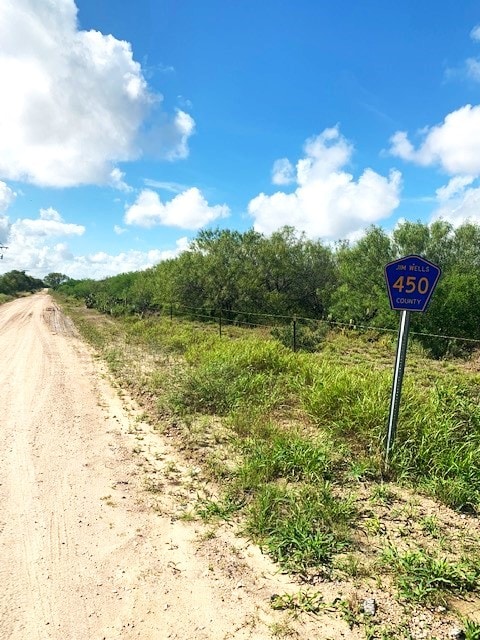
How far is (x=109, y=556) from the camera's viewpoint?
112 inches

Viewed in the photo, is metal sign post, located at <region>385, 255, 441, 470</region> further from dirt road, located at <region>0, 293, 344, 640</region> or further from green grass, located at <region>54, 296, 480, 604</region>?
dirt road, located at <region>0, 293, 344, 640</region>

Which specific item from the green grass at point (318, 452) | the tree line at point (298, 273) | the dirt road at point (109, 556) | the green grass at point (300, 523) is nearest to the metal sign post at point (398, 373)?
the green grass at point (318, 452)

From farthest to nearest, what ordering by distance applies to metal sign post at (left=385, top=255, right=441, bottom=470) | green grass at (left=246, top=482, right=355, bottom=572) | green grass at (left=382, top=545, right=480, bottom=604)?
1. metal sign post at (left=385, top=255, right=441, bottom=470)
2. green grass at (left=246, top=482, right=355, bottom=572)
3. green grass at (left=382, top=545, right=480, bottom=604)

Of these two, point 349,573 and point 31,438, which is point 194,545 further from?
point 31,438

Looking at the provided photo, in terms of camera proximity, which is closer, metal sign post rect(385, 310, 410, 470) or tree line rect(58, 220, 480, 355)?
metal sign post rect(385, 310, 410, 470)

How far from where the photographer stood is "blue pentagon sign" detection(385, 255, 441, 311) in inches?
147

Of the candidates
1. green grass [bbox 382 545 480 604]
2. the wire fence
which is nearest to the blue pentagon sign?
green grass [bbox 382 545 480 604]

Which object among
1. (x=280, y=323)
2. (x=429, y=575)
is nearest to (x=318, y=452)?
(x=429, y=575)

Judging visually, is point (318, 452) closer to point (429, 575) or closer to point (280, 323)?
point (429, 575)

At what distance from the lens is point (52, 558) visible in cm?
282

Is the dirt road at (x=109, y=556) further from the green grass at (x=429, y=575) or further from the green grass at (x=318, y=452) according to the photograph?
the green grass at (x=429, y=575)

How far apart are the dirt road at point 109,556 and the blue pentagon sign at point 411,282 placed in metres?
2.55

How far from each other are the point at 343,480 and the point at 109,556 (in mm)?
2238

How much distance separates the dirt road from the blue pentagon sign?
2.55 m
